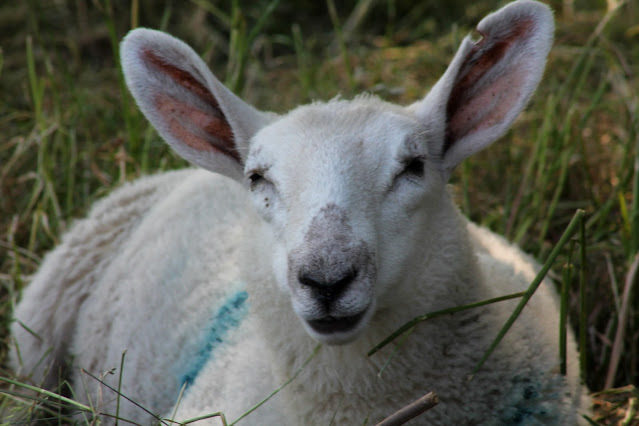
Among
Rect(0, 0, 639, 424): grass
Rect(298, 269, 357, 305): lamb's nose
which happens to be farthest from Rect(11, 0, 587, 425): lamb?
Rect(0, 0, 639, 424): grass

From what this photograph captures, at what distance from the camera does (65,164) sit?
14.9 ft

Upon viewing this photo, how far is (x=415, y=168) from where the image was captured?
2.38m

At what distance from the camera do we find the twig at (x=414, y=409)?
6.70 feet

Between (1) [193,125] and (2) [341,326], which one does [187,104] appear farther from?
(2) [341,326]

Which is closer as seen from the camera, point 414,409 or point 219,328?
point 414,409

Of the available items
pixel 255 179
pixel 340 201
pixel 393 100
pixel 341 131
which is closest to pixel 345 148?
pixel 341 131

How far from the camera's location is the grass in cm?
348

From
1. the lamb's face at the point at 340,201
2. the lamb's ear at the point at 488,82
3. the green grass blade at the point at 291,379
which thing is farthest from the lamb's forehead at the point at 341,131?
the green grass blade at the point at 291,379

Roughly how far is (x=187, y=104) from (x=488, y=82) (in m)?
1.00

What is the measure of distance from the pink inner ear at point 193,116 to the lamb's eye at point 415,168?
0.66 metres

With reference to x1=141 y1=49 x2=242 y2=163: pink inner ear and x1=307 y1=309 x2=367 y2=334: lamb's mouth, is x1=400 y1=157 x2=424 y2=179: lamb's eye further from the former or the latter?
x1=141 y1=49 x2=242 y2=163: pink inner ear

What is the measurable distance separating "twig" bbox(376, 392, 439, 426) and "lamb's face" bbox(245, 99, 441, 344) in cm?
23

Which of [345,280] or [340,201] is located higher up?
[340,201]

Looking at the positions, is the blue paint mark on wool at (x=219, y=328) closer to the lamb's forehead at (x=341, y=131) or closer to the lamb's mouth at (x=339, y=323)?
the lamb's forehead at (x=341, y=131)
